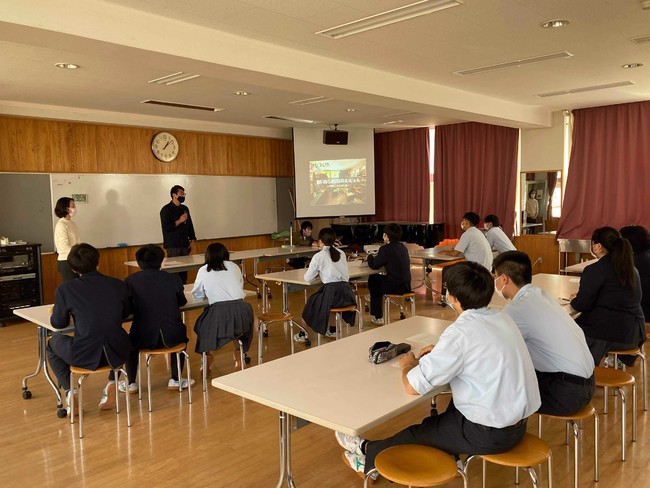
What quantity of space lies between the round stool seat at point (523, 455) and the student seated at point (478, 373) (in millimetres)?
28

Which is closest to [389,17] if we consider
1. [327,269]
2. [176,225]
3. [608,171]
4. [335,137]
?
[327,269]

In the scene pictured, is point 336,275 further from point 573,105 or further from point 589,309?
point 573,105

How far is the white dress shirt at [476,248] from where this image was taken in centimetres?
683

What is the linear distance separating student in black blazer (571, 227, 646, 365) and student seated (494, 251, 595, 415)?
43.6 inches

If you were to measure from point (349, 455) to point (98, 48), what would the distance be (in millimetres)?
3164

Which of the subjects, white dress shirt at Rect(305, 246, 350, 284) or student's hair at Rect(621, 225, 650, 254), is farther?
white dress shirt at Rect(305, 246, 350, 284)

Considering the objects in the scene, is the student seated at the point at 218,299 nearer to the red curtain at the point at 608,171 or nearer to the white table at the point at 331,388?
the white table at the point at 331,388

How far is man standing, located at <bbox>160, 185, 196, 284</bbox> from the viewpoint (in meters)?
8.01

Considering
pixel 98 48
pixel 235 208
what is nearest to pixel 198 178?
pixel 235 208

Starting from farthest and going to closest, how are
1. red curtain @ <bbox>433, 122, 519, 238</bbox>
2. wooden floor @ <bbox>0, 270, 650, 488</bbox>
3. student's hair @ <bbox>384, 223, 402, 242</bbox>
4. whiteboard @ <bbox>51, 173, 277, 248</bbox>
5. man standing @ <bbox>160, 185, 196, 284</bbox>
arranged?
red curtain @ <bbox>433, 122, 519, 238</bbox> → whiteboard @ <bbox>51, 173, 277, 248</bbox> → man standing @ <bbox>160, 185, 196, 284</bbox> → student's hair @ <bbox>384, 223, 402, 242</bbox> → wooden floor @ <bbox>0, 270, 650, 488</bbox>

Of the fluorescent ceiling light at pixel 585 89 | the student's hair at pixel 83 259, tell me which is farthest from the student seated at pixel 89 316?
the fluorescent ceiling light at pixel 585 89

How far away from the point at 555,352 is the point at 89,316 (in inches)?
114

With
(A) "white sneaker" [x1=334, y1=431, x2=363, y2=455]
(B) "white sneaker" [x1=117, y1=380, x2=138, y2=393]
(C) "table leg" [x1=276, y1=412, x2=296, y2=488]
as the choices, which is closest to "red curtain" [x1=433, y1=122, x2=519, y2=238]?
(B) "white sneaker" [x1=117, y1=380, x2=138, y2=393]

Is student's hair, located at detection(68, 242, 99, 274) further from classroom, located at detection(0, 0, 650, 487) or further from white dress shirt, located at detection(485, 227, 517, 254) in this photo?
white dress shirt, located at detection(485, 227, 517, 254)
